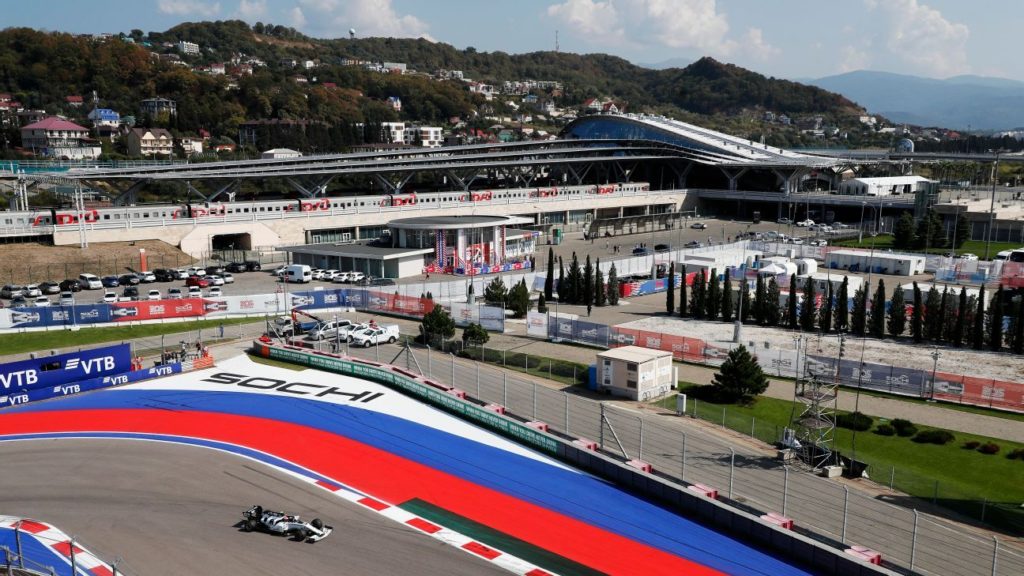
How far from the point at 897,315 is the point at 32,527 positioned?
36.9 metres

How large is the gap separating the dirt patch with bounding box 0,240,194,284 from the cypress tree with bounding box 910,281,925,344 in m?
48.1

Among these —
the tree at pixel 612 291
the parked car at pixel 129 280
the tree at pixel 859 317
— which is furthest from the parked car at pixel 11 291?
the tree at pixel 859 317

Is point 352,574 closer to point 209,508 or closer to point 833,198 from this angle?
point 209,508

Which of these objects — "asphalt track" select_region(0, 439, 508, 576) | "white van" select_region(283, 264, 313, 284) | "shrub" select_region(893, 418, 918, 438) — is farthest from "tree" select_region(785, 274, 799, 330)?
"white van" select_region(283, 264, 313, 284)

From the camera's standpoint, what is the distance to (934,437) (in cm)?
2453

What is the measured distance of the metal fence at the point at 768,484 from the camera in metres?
16.5

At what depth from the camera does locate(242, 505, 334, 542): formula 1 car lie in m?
17.4

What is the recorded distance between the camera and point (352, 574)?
15.9 metres

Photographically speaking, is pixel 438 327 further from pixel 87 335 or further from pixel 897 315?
pixel 897 315

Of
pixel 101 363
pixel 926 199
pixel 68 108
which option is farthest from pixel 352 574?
pixel 68 108

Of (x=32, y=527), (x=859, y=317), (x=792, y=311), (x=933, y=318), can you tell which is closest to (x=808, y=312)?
(x=792, y=311)

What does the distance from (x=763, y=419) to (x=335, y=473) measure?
581 inches

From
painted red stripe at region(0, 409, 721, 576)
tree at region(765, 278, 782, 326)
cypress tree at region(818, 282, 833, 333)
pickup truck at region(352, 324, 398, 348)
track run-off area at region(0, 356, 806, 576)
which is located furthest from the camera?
tree at region(765, 278, 782, 326)

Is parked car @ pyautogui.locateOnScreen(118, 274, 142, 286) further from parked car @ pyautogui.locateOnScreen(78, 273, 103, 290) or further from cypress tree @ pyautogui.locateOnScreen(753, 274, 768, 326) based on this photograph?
cypress tree @ pyautogui.locateOnScreen(753, 274, 768, 326)
